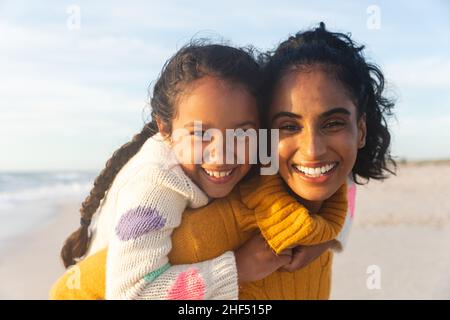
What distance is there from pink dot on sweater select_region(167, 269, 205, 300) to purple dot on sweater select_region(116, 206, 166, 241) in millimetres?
194

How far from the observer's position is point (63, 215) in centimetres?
859

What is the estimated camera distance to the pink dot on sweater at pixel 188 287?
1.82 meters

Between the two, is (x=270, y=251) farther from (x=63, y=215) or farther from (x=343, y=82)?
(x=63, y=215)

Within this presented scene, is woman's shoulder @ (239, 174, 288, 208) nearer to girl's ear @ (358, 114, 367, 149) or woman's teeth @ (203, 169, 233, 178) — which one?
woman's teeth @ (203, 169, 233, 178)

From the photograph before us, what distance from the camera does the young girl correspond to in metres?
1.78

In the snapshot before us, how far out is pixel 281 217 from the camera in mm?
1932

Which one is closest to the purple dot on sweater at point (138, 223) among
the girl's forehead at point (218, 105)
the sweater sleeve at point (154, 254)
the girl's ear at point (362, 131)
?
the sweater sleeve at point (154, 254)

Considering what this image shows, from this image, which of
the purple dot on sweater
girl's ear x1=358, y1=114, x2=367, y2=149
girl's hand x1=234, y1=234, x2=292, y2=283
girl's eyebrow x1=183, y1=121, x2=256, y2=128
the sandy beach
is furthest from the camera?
the sandy beach

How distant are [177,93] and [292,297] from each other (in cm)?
91

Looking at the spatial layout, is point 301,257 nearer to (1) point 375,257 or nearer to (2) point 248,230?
(2) point 248,230

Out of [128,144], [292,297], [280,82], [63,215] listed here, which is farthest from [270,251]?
[63,215]

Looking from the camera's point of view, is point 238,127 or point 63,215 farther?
point 63,215

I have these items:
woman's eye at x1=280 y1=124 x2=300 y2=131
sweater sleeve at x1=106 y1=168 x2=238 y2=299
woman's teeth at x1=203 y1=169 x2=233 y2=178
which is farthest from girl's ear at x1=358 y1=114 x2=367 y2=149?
sweater sleeve at x1=106 y1=168 x2=238 y2=299

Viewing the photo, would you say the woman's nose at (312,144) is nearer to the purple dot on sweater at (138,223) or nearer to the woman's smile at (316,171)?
the woman's smile at (316,171)
